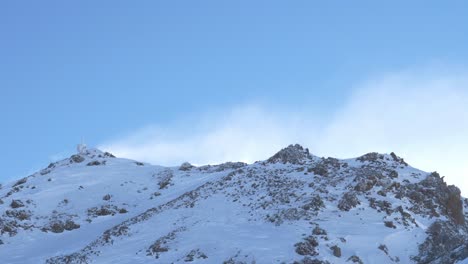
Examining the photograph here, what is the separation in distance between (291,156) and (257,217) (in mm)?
17518

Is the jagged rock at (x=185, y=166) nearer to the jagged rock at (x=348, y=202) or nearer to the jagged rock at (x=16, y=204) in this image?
the jagged rock at (x=16, y=204)

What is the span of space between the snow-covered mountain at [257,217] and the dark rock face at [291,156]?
0.11 metres

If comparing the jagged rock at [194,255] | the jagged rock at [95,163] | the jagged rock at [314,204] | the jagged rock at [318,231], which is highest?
the jagged rock at [95,163]

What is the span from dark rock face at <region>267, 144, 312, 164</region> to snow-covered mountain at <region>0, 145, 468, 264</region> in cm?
11

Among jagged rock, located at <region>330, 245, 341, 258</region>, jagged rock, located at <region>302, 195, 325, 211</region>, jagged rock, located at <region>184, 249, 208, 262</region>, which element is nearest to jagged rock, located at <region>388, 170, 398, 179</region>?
jagged rock, located at <region>302, 195, 325, 211</region>

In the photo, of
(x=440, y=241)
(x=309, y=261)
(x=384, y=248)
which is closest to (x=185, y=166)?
(x=384, y=248)

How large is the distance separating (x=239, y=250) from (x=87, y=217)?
22.9 metres

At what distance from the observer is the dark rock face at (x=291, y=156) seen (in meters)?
55.0

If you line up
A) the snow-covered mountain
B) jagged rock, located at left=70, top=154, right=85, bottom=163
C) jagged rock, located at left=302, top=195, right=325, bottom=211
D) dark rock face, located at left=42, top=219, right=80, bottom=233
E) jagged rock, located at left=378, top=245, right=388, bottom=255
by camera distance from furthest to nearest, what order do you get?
jagged rock, located at left=70, top=154, right=85, bottom=163
dark rock face, located at left=42, top=219, right=80, bottom=233
jagged rock, located at left=302, top=195, right=325, bottom=211
the snow-covered mountain
jagged rock, located at left=378, top=245, right=388, bottom=255

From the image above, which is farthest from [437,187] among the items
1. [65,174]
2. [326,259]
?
[65,174]

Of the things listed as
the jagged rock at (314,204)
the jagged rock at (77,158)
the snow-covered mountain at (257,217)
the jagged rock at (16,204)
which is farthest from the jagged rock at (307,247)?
the jagged rock at (77,158)

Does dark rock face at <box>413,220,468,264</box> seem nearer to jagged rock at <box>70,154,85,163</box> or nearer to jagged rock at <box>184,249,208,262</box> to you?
jagged rock at <box>184,249,208,262</box>

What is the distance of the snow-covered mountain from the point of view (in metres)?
33.5

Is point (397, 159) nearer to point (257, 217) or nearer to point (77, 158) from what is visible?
point (257, 217)
